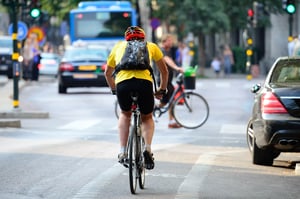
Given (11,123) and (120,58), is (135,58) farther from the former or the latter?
(11,123)

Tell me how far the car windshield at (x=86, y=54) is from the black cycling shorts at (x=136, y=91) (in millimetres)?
21840

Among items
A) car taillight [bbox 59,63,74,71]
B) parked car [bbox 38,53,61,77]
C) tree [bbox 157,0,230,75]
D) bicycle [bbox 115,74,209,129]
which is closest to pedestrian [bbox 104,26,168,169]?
bicycle [bbox 115,74,209,129]

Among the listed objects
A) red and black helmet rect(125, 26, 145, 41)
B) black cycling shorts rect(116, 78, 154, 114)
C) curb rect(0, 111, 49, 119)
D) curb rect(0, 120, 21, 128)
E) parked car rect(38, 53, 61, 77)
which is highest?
red and black helmet rect(125, 26, 145, 41)

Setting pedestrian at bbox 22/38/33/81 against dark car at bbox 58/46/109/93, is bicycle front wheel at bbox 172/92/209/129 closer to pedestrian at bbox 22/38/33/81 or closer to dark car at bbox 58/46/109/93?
dark car at bbox 58/46/109/93

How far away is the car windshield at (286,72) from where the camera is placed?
520 inches

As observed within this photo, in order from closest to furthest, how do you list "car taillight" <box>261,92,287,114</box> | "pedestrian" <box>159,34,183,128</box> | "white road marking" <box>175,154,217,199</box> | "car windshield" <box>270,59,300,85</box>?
"white road marking" <box>175,154,217,199</box> → "car taillight" <box>261,92,287,114</box> → "car windshield" <box>270,59,300,85</box> → "pedestrian" <box>159,34,183,128</box>

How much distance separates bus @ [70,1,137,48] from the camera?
44.0 m

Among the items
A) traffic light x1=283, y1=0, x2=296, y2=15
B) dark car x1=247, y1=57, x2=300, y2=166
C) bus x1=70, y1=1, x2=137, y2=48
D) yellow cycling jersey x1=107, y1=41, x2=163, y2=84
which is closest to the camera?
yellow cycling jersey x1=107, y1=41, x2=163, y2=84

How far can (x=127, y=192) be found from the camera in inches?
417

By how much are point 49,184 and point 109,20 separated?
3339 centimetres

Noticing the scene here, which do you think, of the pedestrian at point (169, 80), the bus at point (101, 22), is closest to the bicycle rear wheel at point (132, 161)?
the pedestrian at point (169, 80)

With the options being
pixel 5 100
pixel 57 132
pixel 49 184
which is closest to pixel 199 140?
pixel 57 132

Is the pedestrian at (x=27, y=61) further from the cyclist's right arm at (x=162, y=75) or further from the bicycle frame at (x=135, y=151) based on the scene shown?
the bicycle frame at (x=135, y=151)

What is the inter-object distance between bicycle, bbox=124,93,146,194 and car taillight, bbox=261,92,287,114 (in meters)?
2.15
